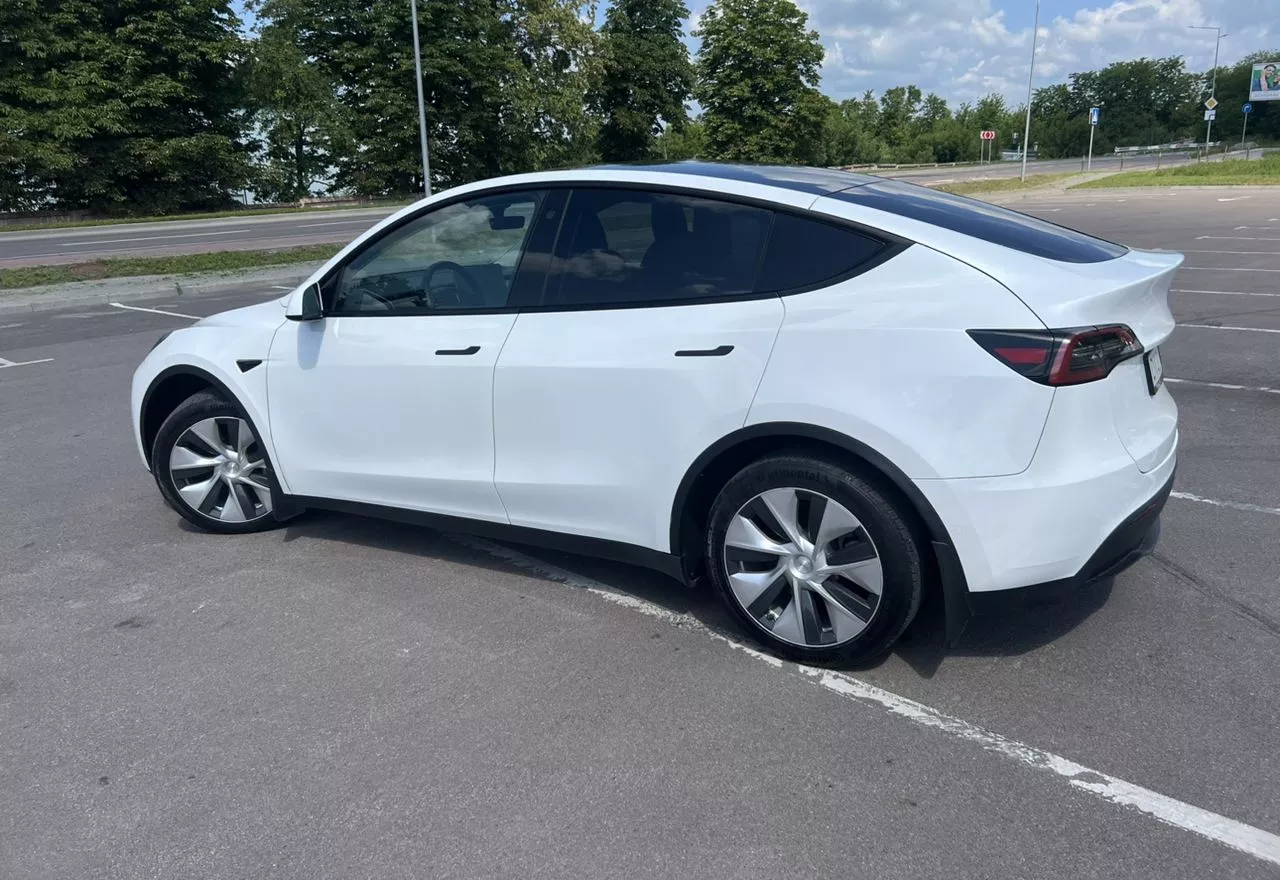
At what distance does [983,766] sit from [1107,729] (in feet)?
1.55

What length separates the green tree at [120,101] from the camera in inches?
1454

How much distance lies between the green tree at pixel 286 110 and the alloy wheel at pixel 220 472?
42148 mm

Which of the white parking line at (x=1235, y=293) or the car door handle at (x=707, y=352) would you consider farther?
the white parking line at (x=1235, y=293)

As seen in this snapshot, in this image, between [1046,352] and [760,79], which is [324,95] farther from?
[1046,352]

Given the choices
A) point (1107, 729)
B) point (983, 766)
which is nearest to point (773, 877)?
point (983, 766)

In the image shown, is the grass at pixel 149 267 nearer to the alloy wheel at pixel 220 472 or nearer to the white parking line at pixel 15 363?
the white parking line at pixel 15 363

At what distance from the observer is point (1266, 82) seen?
72.8m

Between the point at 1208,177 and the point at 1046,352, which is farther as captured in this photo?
the point at 1208,177

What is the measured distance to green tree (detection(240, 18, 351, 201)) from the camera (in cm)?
4219

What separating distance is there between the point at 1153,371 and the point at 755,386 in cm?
140

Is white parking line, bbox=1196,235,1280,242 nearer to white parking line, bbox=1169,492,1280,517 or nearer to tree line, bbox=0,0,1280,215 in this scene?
white parking line, bbox=1169,492,1280,517

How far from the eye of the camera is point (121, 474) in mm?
6102

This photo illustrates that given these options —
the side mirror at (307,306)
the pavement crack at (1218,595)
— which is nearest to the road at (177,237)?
the side mirror at (307,306)

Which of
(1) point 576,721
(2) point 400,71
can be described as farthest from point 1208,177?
(1) point 576,721
